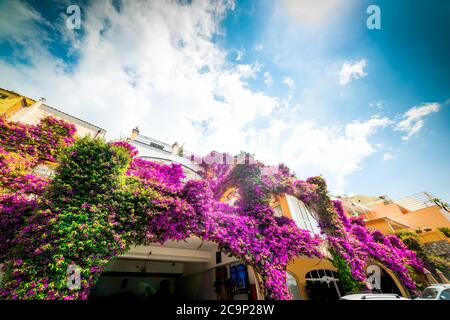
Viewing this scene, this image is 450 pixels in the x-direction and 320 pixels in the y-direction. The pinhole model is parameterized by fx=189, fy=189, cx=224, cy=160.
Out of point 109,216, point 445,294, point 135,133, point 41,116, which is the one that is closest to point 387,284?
point 445,294

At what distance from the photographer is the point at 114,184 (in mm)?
5793

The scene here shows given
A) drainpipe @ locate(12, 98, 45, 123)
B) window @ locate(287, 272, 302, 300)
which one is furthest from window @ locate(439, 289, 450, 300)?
drainpipe @ locate(12, 98, 45, 123)

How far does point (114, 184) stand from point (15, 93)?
16.4 meters

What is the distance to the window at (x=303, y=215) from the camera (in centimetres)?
1177

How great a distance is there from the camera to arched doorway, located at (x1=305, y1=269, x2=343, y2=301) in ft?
35.9

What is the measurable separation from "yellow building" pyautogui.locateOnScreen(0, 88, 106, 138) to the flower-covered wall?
431 cm

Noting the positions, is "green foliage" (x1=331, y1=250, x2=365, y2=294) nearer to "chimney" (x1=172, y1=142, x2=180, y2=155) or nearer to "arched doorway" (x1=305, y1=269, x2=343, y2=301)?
"arched doorway" (x1=305, y1=269, x2=343, y2=301)

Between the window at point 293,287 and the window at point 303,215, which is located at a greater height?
the window at point 303,215

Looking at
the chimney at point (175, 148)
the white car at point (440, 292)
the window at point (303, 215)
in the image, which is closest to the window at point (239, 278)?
the window at point (303, 215)

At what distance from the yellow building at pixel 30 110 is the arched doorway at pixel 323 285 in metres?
16.4

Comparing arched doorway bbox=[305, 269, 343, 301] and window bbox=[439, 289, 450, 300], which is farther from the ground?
arched doorway bbox=[305, 269, 343, 301]

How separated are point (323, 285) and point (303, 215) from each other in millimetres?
4138

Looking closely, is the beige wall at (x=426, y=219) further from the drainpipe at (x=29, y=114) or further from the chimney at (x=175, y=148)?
the drainpipe at (x=29, y=114)
